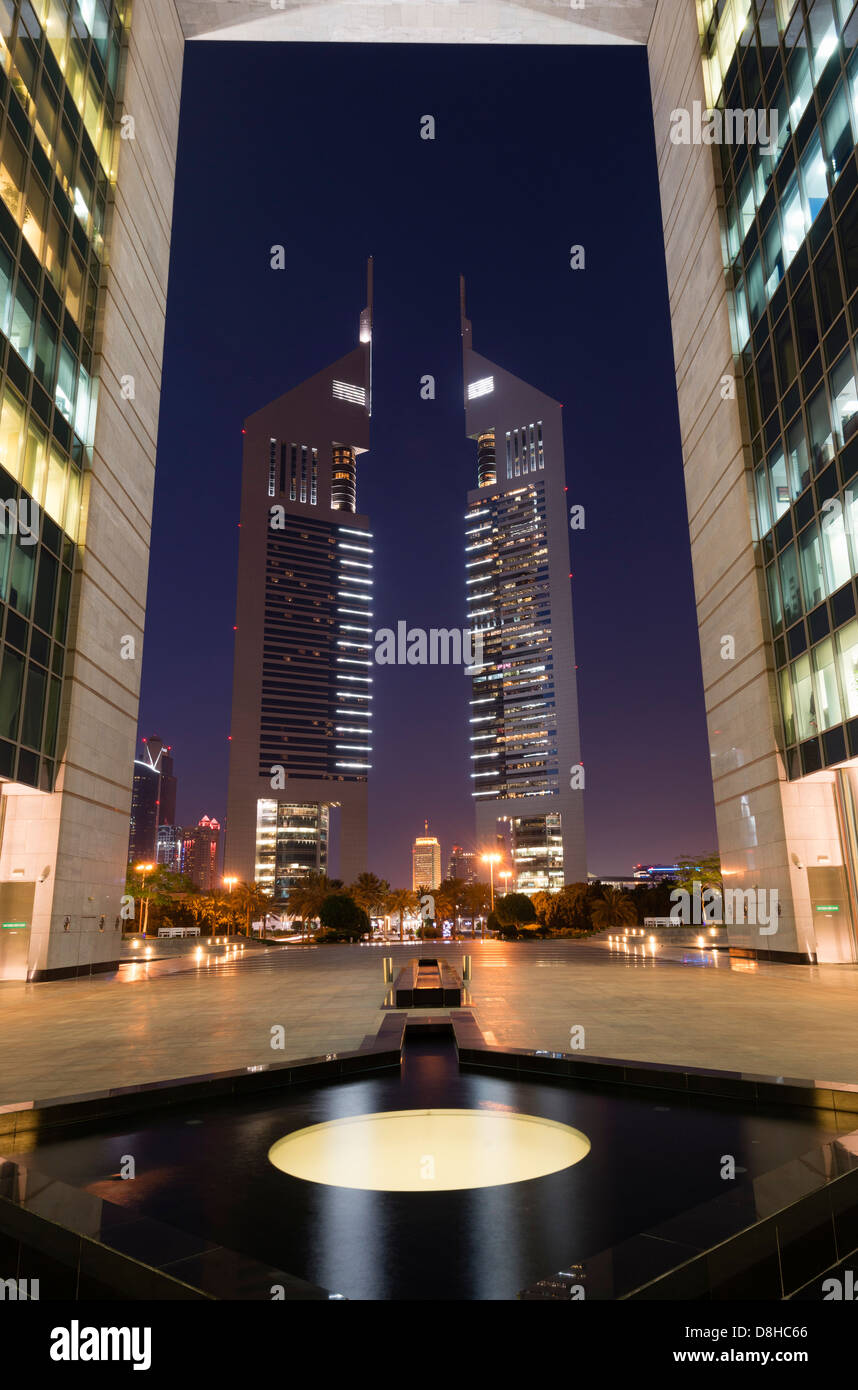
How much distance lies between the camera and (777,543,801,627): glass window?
96.1 feet

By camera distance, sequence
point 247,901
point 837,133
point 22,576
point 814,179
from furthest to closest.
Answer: point 247,901 → point 814,179 → point 837,133 → point 22,576

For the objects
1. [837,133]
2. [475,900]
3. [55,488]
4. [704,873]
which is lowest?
[475,900]

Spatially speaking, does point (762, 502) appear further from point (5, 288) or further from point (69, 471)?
point (5, 288)

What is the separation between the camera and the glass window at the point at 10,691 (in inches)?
949

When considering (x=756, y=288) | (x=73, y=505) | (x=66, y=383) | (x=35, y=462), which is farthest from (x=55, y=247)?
(x=756, y=288)

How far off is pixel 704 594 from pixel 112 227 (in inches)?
1235

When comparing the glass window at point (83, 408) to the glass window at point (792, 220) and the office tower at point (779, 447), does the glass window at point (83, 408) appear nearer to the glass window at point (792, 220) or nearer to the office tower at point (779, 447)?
the office tower at point (779, 447)

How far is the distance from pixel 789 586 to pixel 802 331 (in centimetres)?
926

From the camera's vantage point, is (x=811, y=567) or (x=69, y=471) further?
(x=69, y=471)

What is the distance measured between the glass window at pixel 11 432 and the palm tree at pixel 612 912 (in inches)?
2737

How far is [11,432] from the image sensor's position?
977 inches

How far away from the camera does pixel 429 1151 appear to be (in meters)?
8.18
